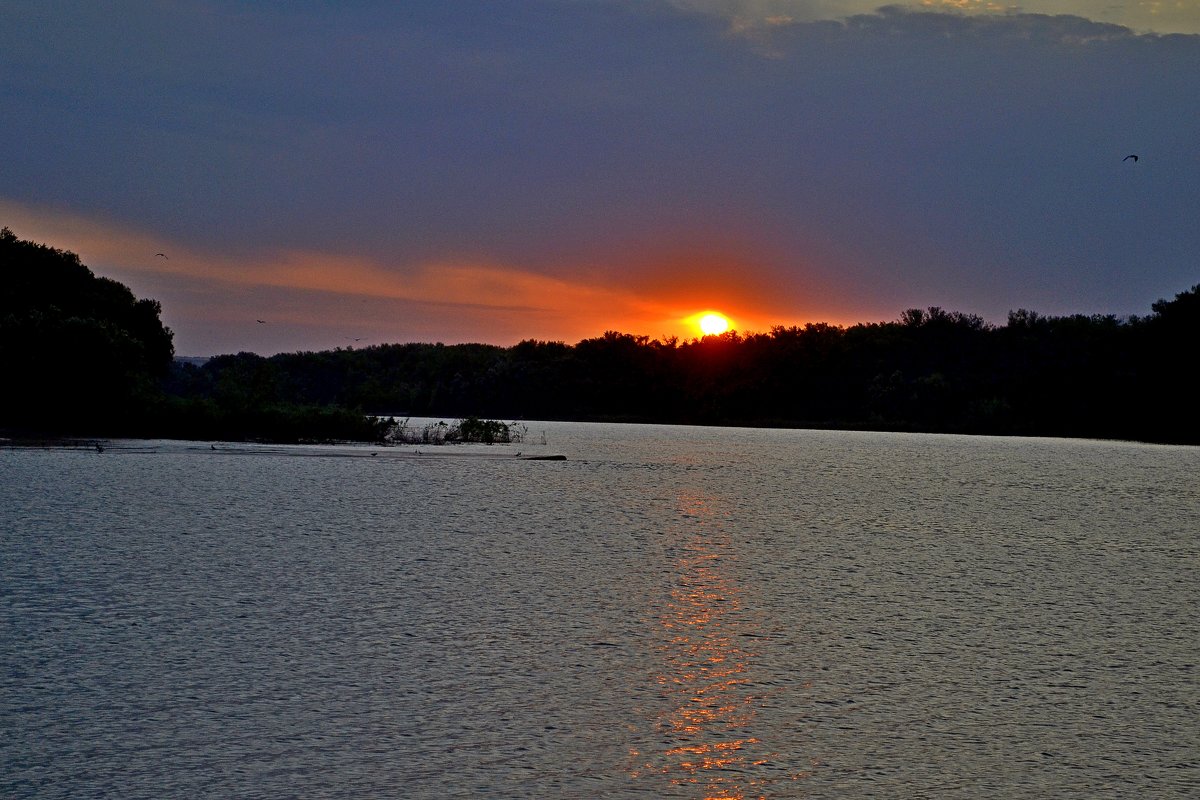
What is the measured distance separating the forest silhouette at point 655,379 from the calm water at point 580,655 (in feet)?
115

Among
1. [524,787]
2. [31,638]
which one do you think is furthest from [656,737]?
[31,638]

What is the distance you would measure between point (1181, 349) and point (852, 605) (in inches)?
3877

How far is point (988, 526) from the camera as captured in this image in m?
30.9

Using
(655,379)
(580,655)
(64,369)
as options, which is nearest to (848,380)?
(655,379)

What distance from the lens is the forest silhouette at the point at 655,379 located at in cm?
6284

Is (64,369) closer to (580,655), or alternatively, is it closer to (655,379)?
(580,655)

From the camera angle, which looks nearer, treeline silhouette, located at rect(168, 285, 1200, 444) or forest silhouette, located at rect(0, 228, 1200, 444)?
forest silhouette, located at rect(0, 228, 1200, 444)

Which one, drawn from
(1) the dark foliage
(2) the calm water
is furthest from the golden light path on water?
(1) the dark foliage

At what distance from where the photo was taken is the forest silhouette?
62.8 meters

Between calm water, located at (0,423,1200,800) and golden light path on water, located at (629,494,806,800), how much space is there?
47 mm

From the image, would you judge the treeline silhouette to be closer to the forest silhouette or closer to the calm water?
the forest silhouette

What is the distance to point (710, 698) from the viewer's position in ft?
36.1

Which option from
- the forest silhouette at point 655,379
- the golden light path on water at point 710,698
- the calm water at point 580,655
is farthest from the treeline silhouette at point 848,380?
the golden light path on water at point 710,698

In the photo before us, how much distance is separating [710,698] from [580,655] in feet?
7.56
